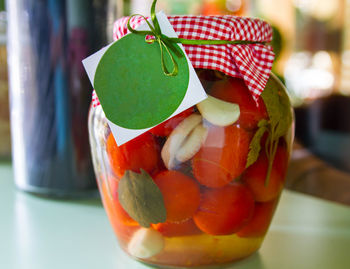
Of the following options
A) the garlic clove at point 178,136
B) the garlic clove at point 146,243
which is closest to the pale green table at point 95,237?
the garlic clove at point 146,243

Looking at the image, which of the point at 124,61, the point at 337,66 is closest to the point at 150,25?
the point at 124,61

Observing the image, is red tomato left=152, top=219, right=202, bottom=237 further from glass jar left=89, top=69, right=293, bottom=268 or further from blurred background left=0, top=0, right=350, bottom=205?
blurred background left=0, top=0, right=350, bottom=205

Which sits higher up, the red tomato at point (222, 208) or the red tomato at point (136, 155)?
the red tomato at point (136, 155)

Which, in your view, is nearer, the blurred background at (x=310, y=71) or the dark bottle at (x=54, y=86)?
the dark bottle at (x=54, y=86)

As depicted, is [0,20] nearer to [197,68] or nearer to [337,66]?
[197,68]

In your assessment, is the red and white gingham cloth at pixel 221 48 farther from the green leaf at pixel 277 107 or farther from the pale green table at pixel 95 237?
the pale green table at pixel 95 237

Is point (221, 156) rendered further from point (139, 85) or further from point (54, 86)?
point (54, 86)

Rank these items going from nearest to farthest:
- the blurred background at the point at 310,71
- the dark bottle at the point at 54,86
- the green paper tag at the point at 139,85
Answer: the green paper tag at the point at 139,85
the dark bottle at the point at 54,86
the blurred background at the point at 310,71
